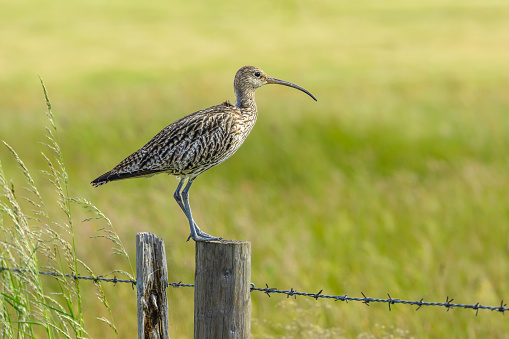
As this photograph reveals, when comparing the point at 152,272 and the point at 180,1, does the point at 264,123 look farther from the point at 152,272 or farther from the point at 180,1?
the point at 180,1

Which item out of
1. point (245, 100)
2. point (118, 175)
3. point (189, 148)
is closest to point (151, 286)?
point (118, 175)

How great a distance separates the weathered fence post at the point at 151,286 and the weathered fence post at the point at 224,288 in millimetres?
258

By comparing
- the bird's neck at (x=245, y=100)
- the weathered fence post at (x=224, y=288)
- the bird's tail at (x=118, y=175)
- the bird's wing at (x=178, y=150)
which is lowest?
the weathered fence post at (x=224, y=288)

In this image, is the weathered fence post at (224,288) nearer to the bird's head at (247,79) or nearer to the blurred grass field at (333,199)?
the blurred grass field at (333,199)

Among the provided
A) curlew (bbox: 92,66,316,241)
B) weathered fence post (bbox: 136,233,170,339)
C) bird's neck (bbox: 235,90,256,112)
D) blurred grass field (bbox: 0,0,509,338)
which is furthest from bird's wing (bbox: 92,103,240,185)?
weathered fence post (bbox: 136,233,170,339)

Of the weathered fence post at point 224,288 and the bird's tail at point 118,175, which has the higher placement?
the bird's tail at point 118,175

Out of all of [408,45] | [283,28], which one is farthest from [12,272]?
[283,28]

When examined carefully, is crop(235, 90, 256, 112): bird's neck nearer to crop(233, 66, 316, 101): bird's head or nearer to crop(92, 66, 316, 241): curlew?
crop(233, 66, 316, 101): bird's head

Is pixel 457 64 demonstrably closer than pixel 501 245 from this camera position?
No

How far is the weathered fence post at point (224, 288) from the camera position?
3375 millimetres

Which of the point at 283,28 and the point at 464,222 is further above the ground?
the point at 283,28

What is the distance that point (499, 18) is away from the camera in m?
55.3

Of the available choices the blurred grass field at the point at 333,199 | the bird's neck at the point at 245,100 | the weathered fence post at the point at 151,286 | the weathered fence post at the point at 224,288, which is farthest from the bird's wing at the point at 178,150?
the weathered fence post at the point at 224,288

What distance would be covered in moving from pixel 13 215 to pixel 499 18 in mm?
56110
